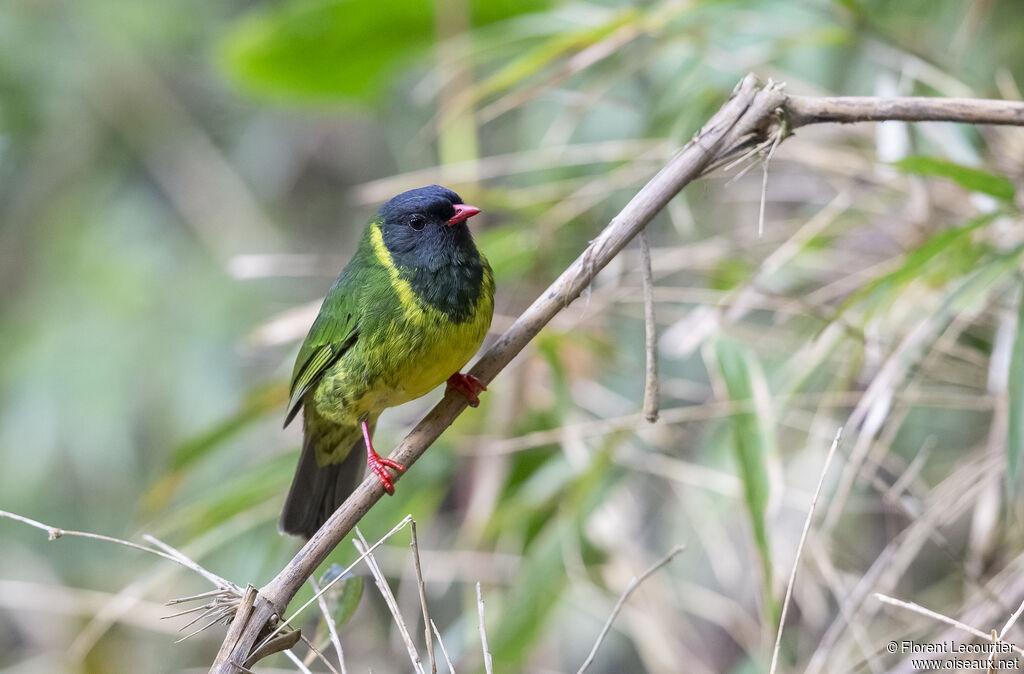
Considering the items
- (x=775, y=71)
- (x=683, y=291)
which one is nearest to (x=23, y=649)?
(x=683, y=291)

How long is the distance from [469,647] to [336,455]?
69cm

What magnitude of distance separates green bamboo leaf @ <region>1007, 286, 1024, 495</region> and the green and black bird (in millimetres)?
1064

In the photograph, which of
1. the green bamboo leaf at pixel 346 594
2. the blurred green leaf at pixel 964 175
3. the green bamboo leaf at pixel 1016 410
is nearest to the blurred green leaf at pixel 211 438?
the green bamboo leaf at pixel 346 594

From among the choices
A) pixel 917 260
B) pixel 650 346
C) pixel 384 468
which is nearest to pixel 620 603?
pixel 650 346

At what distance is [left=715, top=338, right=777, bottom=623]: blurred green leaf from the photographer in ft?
7.11

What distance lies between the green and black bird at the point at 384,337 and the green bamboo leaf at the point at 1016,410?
3.49 feet

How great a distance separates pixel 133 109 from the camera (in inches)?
213

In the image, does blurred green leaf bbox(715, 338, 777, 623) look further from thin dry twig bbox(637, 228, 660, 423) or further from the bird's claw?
the bird's claw

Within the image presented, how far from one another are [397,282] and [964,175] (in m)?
1.26

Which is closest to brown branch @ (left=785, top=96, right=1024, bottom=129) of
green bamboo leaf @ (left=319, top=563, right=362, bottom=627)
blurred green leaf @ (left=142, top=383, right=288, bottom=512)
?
green bamboo leaf @ (left=319, top=563, right=362, bottom=627)

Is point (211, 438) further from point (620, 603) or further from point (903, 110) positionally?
point (903, 110)

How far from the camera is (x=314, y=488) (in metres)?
2.61

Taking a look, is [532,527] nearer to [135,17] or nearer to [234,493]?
[234,493]

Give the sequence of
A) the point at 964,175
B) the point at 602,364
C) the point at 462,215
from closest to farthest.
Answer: the point at 964,175 → the point at 462,215 → the point at 602,364
